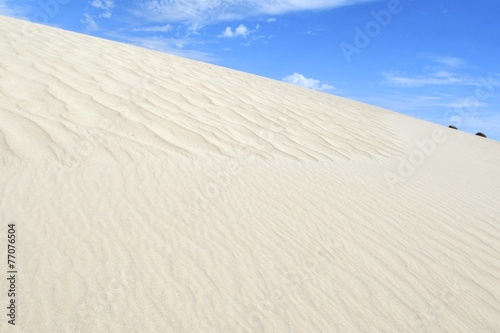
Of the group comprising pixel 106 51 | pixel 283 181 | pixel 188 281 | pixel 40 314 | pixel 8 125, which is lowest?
pixel 40 314

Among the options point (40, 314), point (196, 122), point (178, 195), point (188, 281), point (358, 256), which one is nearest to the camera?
point (40, 314)

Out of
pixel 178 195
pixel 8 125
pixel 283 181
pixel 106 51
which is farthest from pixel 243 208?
pixel 106 51

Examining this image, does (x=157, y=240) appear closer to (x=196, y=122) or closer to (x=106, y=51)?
(x=196, y=122)

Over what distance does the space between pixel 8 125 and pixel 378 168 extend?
434 centimetres

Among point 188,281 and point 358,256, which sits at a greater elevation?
point 358,256

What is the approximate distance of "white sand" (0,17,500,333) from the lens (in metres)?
1.81

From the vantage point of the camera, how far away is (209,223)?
2525 mm

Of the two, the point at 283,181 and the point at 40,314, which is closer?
the point at 40,314

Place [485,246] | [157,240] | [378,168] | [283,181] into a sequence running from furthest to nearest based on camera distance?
[378,168] < [283,181] < [485,246] < [157,240]

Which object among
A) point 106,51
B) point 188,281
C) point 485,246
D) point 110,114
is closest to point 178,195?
point 188,281

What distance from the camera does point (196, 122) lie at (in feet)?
14.8

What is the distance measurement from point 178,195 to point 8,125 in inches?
68.7

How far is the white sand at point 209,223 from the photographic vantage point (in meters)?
1.81

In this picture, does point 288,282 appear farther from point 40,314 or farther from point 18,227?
point 18,227
